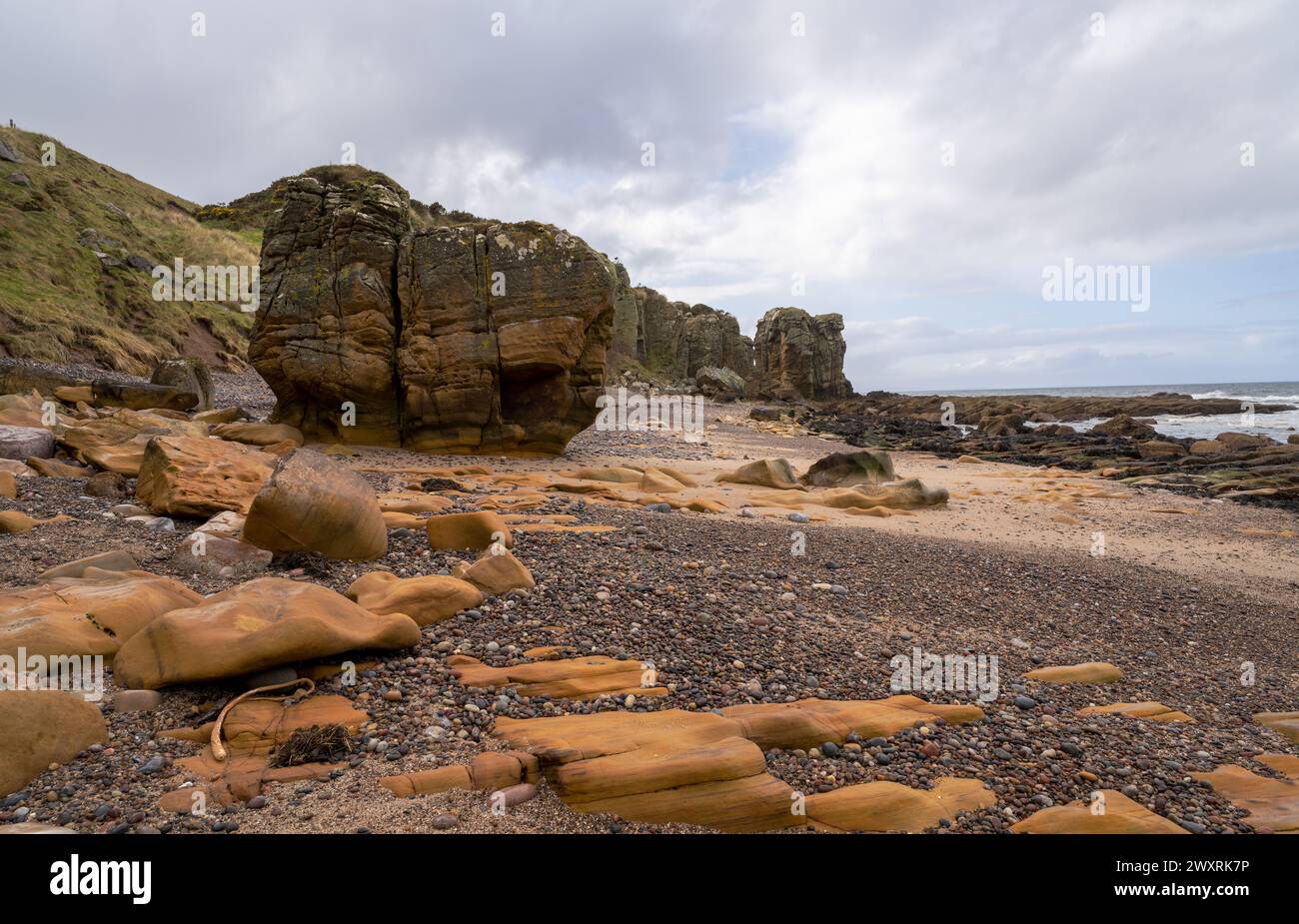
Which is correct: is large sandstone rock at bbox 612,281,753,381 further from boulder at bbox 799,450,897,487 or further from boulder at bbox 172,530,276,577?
boulder at bbox 172,530,276,577

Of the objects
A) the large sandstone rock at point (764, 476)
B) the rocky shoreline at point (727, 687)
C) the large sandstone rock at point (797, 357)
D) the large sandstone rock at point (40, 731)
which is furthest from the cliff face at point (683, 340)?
the large sandstone rock at point (40, 731)

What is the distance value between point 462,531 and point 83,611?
343 centimetres

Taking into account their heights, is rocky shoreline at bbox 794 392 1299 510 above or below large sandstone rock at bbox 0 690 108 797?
above

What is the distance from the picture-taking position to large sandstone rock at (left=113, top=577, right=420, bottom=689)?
4078mm

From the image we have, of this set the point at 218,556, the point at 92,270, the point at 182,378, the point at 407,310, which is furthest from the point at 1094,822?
the point at 92,270

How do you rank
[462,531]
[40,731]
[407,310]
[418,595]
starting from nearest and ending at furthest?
[40,731] → [418,595] → [462,531] → [407,310]

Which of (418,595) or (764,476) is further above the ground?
(764,476)

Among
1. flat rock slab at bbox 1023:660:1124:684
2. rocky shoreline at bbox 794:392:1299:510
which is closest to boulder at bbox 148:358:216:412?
flat rock slab at bbox 1023:660:1124:684

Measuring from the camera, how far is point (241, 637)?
415 cm

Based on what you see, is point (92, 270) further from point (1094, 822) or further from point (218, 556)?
point (1094, 822)

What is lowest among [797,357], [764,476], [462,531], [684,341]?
[462,531]

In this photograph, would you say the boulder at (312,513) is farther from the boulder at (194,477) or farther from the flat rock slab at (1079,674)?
the flat rock slab at (1079,674)

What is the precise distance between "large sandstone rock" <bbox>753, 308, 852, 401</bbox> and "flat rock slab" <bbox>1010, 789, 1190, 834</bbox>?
64002mm
